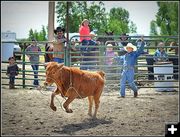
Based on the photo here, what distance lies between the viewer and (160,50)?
10.5 metres

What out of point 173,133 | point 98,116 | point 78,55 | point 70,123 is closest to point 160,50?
point 78,55

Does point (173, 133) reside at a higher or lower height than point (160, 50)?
lower

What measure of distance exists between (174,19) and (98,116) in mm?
25885

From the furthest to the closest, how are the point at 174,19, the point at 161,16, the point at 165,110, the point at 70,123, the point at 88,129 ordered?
the point at 161,16 → the point at 174,19 → the point at 165,110 → the point at 70,123 → the point at 88,129

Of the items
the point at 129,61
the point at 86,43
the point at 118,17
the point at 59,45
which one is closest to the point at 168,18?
the point at 118,17

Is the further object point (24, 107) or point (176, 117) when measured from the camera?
point (24, 107)

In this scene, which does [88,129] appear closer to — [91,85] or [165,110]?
[91,85]

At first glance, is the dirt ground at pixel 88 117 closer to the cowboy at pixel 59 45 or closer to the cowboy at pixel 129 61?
the cowboy at pixel 129 61

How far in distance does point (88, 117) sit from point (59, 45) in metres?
3.69

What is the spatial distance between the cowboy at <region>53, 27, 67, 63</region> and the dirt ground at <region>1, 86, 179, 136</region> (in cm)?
129

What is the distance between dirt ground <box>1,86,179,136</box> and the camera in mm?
5672

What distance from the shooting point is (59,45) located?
32.6 feet

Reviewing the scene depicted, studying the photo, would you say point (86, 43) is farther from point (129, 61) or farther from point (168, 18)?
point (168, 18)

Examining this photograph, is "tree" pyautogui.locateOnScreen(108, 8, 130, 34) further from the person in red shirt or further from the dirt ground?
the dirt ground
